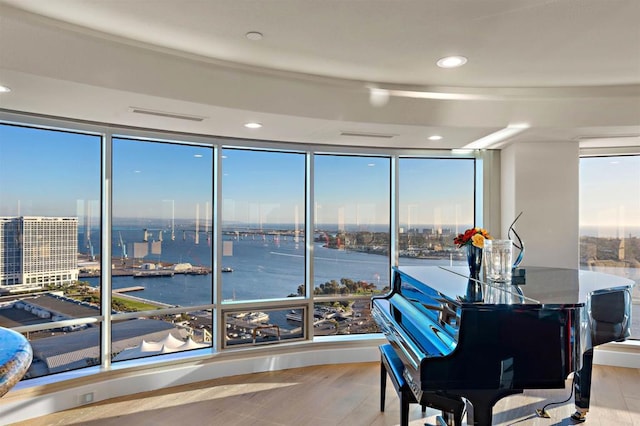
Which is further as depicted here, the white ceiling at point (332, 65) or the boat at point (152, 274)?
the boat at point (152, 274)

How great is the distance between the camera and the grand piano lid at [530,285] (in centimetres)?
244

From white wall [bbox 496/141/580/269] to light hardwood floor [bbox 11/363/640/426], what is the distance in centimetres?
127

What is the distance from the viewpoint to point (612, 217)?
15.9 ft

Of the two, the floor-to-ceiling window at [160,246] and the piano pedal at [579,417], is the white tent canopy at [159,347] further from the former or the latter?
the piano pedal at [579,417]

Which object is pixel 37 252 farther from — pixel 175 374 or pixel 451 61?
pixel 451 61

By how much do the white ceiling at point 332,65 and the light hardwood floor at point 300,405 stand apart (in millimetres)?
2329

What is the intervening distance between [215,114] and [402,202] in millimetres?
2514

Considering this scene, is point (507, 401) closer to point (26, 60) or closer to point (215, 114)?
point (215, 114)

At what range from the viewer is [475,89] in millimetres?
3736

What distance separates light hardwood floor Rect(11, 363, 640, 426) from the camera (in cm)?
333

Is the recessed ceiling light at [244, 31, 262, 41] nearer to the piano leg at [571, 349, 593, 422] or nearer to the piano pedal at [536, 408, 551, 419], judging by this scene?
the piano leg at [571, 349, 593, 422]

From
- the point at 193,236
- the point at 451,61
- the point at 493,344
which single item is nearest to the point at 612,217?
the point at 451,61

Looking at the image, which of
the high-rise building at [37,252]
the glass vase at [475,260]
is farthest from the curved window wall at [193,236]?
the glass vase at [475,260]

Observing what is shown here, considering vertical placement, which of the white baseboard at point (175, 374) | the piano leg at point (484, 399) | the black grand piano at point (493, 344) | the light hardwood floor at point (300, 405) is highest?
→ the black grand piano at point (493, 344)
